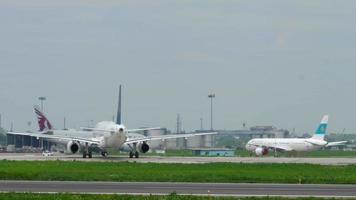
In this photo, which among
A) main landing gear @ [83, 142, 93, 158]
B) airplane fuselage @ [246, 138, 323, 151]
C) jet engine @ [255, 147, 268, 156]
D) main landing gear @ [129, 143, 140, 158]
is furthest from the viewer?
airplane fuselage @ [246, 138, 323, 151]

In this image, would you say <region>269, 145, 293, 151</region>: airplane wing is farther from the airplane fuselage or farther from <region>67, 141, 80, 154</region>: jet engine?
<region>67, 141, 80, 154</region>: jet engine

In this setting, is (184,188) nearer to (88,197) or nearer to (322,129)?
(88,197)

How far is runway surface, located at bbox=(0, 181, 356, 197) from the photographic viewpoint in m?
40.8

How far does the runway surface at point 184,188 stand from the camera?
4078 cm

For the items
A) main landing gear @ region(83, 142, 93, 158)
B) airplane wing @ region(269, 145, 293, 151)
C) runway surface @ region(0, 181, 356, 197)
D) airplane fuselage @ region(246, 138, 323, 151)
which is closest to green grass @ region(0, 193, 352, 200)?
runway surface @ region(0, 181, 356, 197)

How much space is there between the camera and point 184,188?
145ft

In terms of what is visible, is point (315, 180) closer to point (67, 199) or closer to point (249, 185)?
point (249, 185)

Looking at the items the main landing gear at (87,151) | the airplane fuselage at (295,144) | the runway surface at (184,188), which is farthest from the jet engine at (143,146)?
the runway surface at (184,188)

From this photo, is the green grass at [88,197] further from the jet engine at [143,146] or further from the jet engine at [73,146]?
the jet engine at [143,146]

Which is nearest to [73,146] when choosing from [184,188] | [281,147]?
[281,147]

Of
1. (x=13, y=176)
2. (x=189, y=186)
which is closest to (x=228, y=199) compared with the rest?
(x=189, y=186)

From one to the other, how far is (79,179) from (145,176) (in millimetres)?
5031

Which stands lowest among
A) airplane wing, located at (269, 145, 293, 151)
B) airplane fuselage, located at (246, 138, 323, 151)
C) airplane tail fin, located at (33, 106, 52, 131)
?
airplane wing, located at (269, 145, 293, 151)

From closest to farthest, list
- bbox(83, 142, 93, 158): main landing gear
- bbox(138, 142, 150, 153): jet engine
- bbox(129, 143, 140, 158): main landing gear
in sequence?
bbox(83, 142, 93, 158): main landing gear
bbox(129, 143, 140, 158): main landing gear
bbox(138, 142, 150, 153): jet engine
